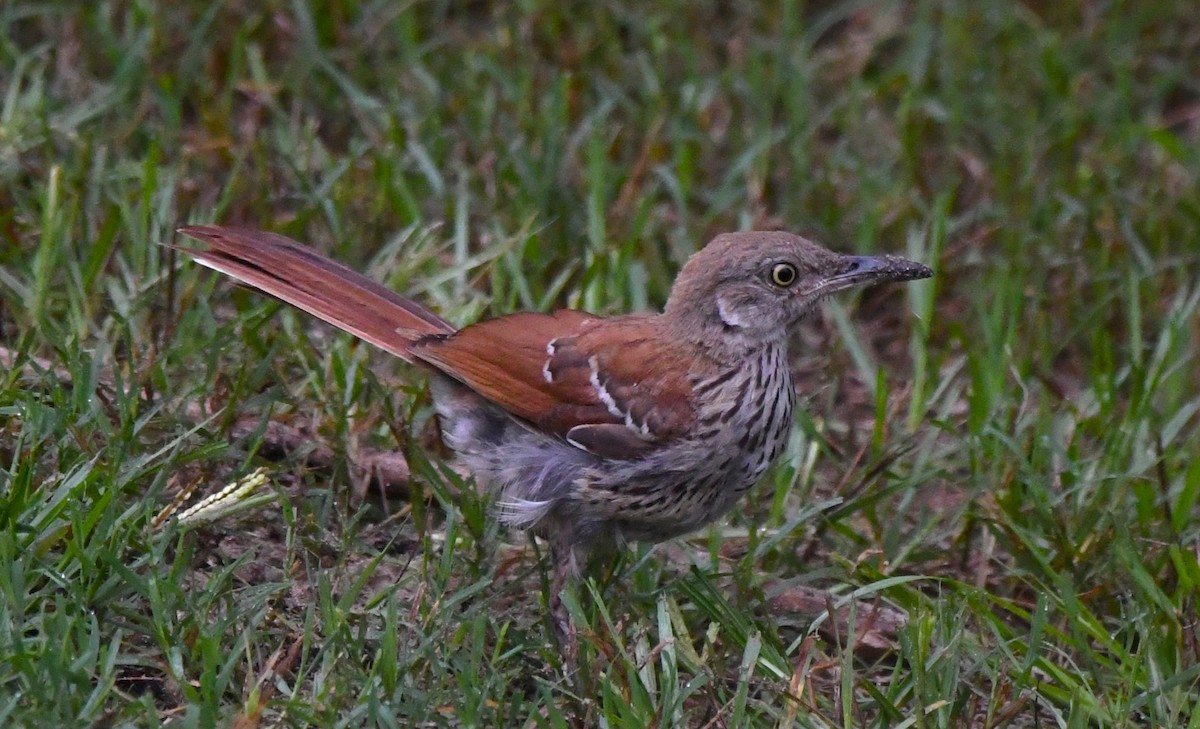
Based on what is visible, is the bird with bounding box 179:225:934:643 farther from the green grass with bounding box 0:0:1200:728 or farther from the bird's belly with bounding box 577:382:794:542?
the green grass with bounding box 0:0:1200:728

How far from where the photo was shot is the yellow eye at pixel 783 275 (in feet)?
15.0

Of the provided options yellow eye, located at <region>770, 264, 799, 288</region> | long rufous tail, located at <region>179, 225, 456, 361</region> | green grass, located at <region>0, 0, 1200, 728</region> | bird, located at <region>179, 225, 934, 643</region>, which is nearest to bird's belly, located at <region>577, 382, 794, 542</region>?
bird, located at <region>179, 225, 934, 643</region>

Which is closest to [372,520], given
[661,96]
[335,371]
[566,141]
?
[335,371]

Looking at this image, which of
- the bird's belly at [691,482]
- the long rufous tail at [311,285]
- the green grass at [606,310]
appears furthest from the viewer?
the long rufous tail at [311,285]

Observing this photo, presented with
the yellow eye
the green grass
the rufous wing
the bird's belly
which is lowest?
the green grass

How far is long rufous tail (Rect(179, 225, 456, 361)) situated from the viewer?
457 centimetres

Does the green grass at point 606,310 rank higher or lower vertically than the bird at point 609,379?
lower

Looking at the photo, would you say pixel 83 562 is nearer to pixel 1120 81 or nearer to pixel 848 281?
pixel 848 281

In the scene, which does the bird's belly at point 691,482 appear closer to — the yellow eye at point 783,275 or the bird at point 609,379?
the bird at point 609,379

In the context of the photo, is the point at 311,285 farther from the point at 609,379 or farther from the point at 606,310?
the point at 606,310

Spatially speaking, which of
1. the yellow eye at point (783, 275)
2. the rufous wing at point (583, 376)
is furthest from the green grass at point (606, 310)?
the yellow eye at point (783, 275)

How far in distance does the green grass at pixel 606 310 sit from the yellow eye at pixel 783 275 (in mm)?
637

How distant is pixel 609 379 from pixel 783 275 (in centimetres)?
54

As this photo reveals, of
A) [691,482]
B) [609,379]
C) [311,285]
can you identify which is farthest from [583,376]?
[311,285]
